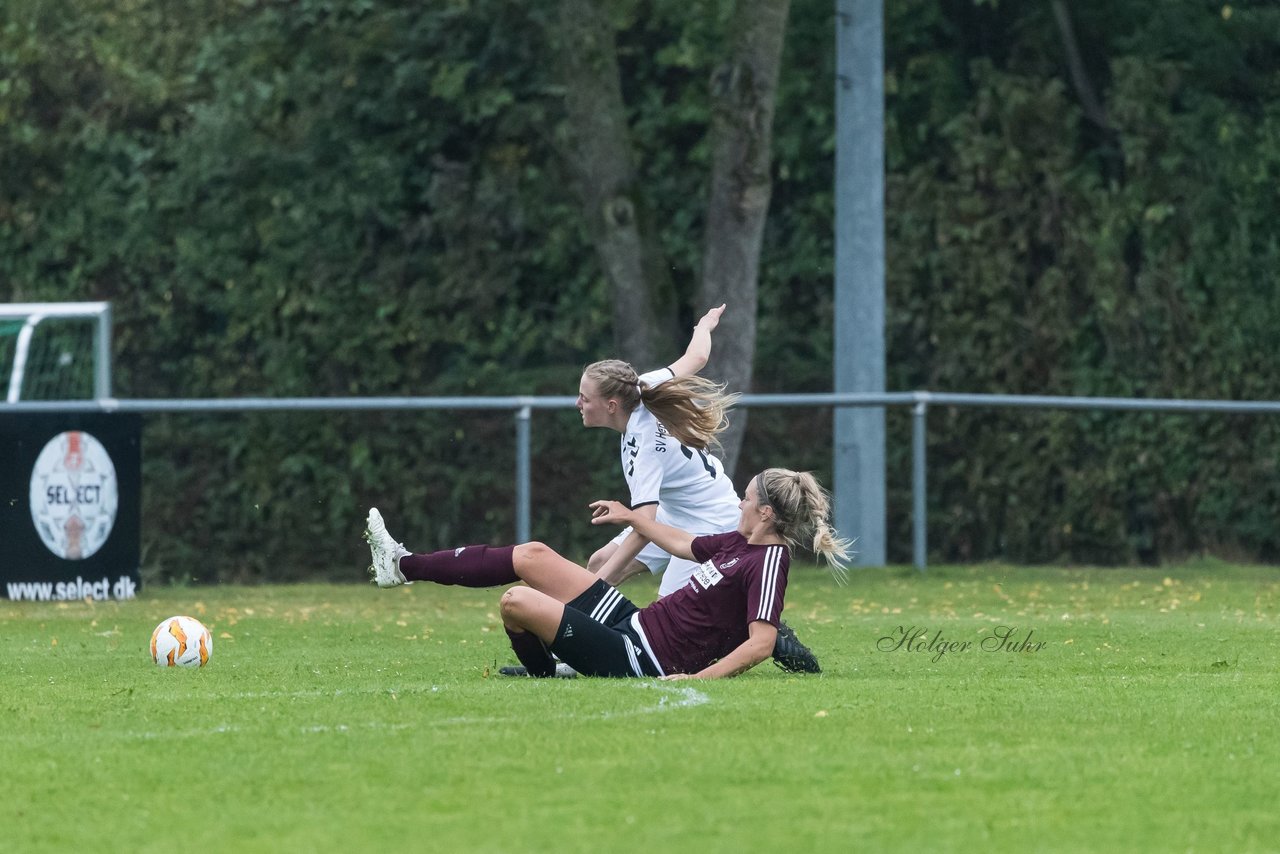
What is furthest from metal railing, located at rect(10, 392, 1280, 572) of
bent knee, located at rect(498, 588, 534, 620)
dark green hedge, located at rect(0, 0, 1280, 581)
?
bent knee, located at rect(498, 588, 534, 620)

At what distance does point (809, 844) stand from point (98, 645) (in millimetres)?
7329

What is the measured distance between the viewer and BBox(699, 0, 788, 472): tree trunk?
18484 millimetres

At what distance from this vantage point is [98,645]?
39.4 feet

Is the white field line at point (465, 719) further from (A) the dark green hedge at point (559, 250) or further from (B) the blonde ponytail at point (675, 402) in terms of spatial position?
(A) the dark green hedge at point (559, 250)

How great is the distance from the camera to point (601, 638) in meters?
9.16

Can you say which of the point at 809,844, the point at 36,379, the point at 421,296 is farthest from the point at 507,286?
the point at 809,844

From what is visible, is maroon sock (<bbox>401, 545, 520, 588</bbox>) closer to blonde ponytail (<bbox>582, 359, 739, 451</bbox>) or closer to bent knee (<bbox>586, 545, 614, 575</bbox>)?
blonde ponytail (<bbox>582, 359, 739, 451</bbox>)

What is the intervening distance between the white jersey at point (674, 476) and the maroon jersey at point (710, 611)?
915 millimetres

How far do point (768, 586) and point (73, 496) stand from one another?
7.95 metres

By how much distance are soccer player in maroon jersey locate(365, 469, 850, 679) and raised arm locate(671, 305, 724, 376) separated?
1.36 metres

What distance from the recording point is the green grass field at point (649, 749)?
19.1 ft

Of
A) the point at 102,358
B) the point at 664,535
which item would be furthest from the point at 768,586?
the point at 102,358

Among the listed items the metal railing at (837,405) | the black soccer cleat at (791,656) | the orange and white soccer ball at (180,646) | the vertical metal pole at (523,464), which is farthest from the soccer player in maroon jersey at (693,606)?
the vertical metal pole at (523,464)

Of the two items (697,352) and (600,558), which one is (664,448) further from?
(600,558)
